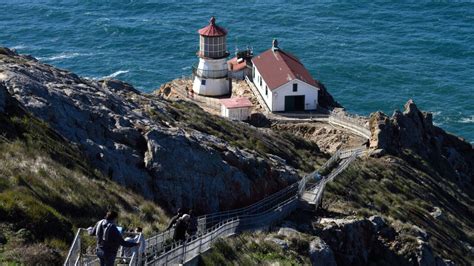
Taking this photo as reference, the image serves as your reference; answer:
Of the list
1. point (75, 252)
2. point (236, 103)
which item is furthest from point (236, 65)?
point (75, 252)

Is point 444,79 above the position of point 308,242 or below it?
below

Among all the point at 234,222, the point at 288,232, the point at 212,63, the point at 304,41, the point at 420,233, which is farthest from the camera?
the point at 304,41

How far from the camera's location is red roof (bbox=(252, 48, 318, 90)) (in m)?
65.8

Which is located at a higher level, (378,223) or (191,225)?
(191,225)

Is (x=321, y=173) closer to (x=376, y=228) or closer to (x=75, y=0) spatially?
(x=376, y=228)

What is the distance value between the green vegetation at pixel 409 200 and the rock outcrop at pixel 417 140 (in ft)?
6.15

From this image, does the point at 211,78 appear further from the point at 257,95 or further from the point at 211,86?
the point at 257,95

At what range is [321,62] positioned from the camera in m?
105

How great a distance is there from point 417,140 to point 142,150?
31.8 meters

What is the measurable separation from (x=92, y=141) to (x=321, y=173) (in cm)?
1769

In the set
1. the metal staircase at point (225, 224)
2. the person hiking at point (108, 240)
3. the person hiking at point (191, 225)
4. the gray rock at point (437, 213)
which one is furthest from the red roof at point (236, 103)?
the person hiking at point (108, 240)

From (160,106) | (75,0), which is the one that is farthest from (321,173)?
(75,0)

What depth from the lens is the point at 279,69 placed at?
67625mm

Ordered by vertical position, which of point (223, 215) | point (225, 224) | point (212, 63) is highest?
point (225, 224)
